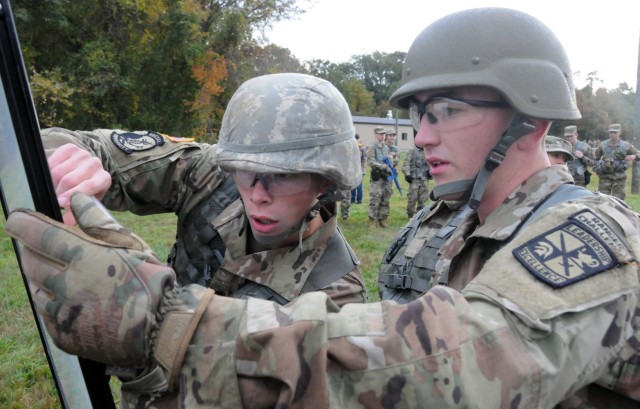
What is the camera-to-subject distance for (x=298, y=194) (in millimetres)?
2385

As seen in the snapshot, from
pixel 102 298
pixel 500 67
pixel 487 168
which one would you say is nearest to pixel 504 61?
pixel 500 67

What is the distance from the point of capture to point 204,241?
282cm

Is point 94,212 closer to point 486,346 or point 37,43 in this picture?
point 486,346

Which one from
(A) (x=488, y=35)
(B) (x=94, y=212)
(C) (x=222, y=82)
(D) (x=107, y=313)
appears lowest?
(C) (x=222, y=82)

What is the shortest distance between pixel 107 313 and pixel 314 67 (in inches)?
2464

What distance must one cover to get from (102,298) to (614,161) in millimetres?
16963

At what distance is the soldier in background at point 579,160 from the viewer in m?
14.2

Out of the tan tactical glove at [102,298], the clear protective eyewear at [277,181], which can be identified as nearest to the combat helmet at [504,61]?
the clear protective eyewear at [277,181]

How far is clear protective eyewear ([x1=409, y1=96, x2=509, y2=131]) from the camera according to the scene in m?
2.01

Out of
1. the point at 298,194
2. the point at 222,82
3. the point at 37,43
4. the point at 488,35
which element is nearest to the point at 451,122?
the point at 488,35

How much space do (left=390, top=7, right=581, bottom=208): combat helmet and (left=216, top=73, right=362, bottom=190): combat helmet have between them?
1.43 ft

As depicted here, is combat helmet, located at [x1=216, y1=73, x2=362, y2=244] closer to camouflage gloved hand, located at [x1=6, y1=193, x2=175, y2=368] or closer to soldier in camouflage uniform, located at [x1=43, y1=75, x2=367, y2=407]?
soldier in camouflage uniform, located at [x1=43, y1=75, x2=367, y2=407]

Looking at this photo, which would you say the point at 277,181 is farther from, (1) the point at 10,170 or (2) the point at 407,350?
(2) the point at 407,350

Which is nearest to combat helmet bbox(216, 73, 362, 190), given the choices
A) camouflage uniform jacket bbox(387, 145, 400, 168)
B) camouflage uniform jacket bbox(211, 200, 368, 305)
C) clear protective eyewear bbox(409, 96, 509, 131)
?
camouflage uniform jacket bbox(211, 200, 368, 305)
